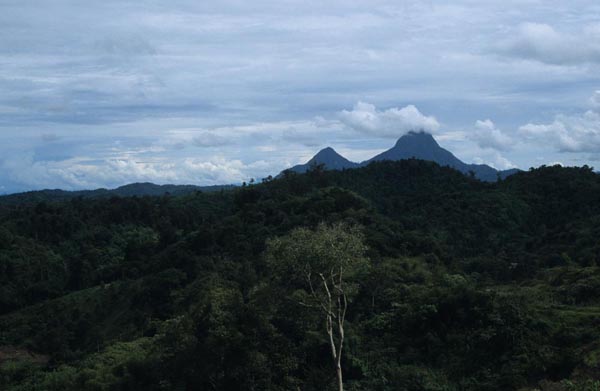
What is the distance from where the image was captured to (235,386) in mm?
21562

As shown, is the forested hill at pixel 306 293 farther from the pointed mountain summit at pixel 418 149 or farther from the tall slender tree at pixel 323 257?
the pointed mountain summit at pixel 418 149

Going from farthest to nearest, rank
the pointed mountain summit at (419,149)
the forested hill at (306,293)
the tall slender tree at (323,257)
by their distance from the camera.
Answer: the pointed mountain summit at (419,149)
the forested hill at (306,293)
the tall slender tree at (323,257)

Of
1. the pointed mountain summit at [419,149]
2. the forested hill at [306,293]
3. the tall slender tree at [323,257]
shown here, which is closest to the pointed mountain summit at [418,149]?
the pointed mountain summit at [419,149]

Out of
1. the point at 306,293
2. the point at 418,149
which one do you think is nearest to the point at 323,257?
the point at 306,293

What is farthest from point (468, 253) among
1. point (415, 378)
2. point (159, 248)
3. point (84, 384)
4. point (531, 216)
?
point (84, 384)

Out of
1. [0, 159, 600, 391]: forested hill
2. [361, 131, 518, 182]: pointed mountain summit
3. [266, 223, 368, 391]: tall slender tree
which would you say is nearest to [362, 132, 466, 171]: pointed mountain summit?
[361, 131, 518, 182]: pointed mountain summit

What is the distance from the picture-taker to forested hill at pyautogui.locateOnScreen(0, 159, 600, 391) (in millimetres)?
21297

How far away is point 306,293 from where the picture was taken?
75.3 feet

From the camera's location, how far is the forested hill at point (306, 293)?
21297 mm

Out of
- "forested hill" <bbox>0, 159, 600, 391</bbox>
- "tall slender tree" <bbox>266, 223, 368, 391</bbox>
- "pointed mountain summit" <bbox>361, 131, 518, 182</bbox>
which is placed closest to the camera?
"tall slender tree" <bbox>266, 223, 368, 391</bbox>

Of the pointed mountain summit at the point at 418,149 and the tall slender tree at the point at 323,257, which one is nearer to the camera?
the tall slender tree at the point at 323,257

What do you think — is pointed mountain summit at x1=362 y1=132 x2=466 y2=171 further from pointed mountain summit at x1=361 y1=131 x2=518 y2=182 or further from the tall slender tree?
the tall slender tree

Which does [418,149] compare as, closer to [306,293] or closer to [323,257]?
[306,293]

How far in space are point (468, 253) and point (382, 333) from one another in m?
36.4
